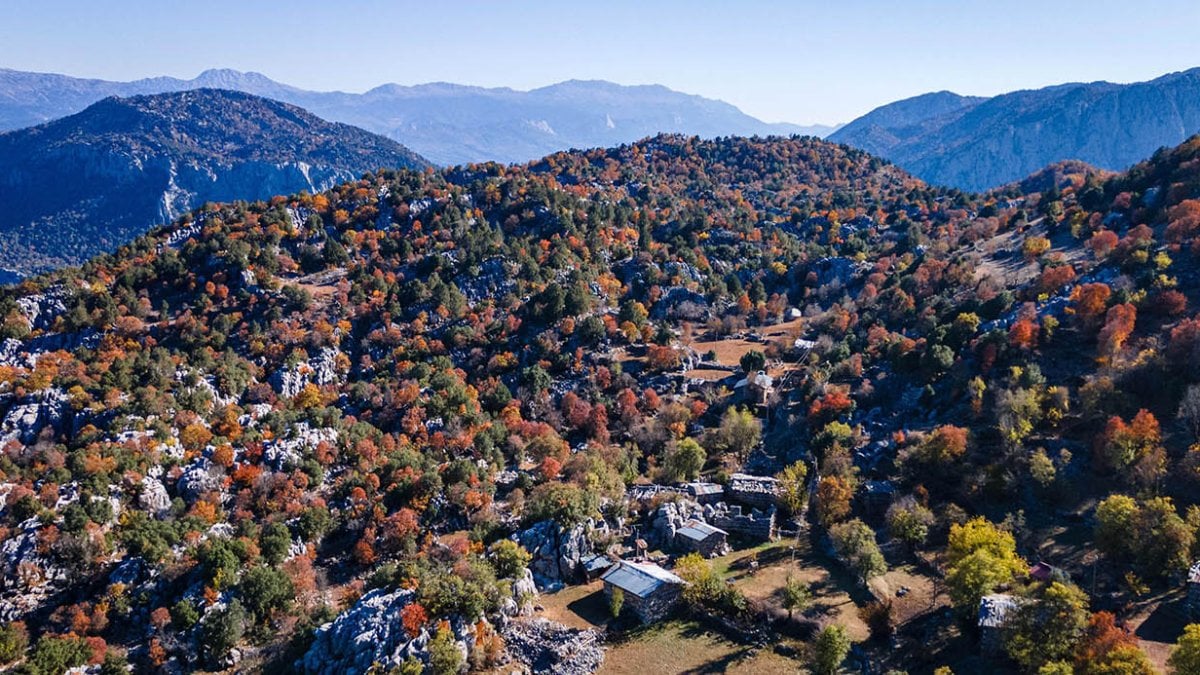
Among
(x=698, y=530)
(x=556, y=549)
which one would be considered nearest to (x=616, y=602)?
(x=556, y=549)

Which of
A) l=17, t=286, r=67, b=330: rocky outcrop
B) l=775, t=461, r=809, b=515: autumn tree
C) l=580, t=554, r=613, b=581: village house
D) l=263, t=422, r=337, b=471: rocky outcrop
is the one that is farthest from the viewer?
l=17, t=286, r=67, b=330: rocky outcrop

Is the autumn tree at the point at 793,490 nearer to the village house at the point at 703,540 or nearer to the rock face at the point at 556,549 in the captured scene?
the village house at the point at 703,540

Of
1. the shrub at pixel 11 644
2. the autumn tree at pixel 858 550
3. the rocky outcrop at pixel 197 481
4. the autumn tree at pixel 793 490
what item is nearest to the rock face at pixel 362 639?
the shrub at pixel 11 644

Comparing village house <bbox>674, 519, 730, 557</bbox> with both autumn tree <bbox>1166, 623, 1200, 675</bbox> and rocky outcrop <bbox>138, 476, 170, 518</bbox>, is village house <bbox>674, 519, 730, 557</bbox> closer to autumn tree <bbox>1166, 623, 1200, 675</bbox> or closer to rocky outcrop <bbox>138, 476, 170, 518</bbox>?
autumn tree <bbox>1166, 623, 1200, 675</bbox>

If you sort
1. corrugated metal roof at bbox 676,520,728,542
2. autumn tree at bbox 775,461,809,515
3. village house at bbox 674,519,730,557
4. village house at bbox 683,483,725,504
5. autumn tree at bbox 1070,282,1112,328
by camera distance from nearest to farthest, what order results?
village house at bbox 674,519,730,557 → corrugated metal roof at bbox 676,520,728,542 → autumn tree at bbox 775,461,809,515 → village house at bbox 683,483,725,504 → autumn tree at bbox 1070,282,1112,328

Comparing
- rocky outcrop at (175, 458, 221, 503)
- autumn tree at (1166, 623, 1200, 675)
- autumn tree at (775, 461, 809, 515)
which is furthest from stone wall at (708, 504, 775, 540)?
rocky outcrop at (175, 458, 221, 503)

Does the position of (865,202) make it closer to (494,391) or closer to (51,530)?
(494,391)
